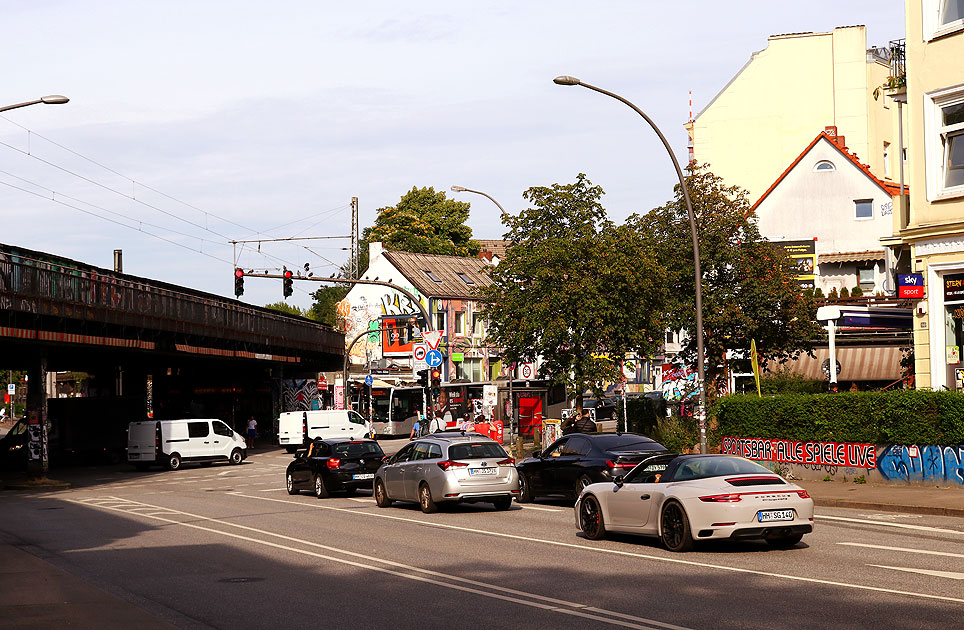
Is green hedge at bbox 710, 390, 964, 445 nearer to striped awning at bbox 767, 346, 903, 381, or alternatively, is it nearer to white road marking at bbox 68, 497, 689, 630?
white road marking at bbox 68, 497, 689, 630

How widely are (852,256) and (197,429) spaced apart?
30568mm

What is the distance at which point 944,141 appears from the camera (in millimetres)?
24562

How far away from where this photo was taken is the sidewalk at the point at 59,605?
10453mm

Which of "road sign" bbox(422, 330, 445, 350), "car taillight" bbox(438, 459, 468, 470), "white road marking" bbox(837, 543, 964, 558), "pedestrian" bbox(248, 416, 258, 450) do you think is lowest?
"pedestrian" bbox(248, 416, 258, 450)

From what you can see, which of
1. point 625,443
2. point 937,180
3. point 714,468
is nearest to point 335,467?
point 625,443

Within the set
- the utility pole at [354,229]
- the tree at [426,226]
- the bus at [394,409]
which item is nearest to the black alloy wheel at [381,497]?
the bus at [394,409]

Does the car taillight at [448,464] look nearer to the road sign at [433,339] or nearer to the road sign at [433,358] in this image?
the road sign at [433,358]

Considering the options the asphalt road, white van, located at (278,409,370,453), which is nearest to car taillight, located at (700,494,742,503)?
the asphalt road

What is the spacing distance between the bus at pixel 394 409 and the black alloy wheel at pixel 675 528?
49.7 metres

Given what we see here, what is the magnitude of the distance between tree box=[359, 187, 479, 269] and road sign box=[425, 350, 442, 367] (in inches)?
2161

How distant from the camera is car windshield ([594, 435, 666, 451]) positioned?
74.4 feet

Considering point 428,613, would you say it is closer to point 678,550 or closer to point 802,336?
point 678,550

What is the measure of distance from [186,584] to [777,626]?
7.10 metres

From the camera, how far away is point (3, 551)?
57.2ft
